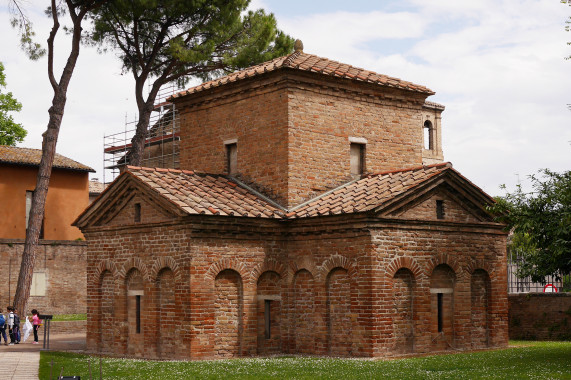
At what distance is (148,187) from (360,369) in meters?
6.50

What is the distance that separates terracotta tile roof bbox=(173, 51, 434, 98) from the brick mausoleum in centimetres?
8

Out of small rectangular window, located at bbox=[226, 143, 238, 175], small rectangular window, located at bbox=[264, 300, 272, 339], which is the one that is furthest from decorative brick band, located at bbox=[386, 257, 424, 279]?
small rectangular window, located at bbox=[226, 143, 238, 175]

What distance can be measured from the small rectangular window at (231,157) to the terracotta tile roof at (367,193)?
266 centimetres

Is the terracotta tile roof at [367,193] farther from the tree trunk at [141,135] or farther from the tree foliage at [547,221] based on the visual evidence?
the tree trunk at [141,135]

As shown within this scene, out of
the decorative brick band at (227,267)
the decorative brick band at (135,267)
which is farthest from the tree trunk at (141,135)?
the decorative brick band at (227,267)

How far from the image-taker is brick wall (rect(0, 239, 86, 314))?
30.2 meters

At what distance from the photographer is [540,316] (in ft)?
72.5

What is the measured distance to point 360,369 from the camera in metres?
14.5

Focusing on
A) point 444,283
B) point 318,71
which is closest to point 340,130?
point 318,71

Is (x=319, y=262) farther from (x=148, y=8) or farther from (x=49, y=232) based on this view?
(x=49, y=232)

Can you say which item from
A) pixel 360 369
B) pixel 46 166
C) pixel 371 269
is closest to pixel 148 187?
pixel 371 269

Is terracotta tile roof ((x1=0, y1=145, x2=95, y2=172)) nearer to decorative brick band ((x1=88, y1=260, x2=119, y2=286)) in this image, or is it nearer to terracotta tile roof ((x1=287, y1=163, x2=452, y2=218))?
decorative brick band ((x1=88, y1=260, x2=119, y2=286))

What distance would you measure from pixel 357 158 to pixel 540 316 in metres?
7.19

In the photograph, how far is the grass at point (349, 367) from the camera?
13528mm
